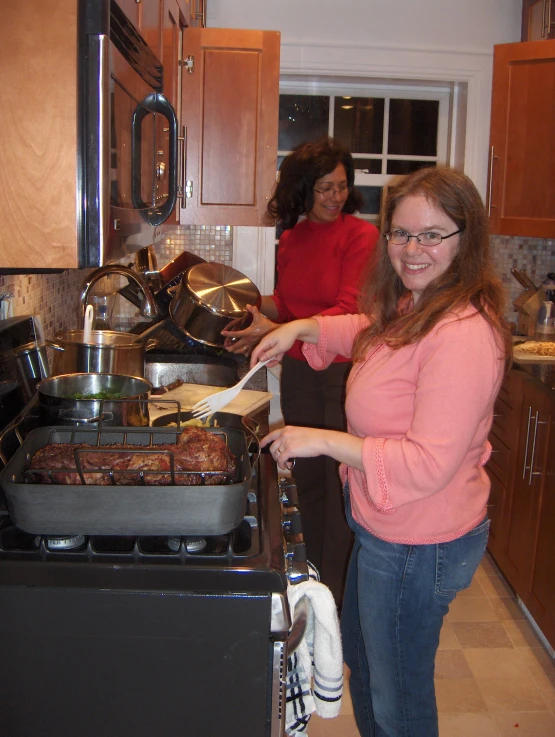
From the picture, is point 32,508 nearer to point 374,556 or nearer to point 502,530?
point 374,556

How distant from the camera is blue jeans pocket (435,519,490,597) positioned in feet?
4.47

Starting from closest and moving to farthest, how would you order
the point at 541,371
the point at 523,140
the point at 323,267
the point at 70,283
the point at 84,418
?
the point at 84,418
the point at 70,283
the point at 323,267
the point at 541,371
the point at 523,140

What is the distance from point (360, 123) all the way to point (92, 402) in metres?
2.69

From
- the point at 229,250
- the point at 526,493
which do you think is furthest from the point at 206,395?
the point at 229,250

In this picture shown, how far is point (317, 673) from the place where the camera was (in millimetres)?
1233

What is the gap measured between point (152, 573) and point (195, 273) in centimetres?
152

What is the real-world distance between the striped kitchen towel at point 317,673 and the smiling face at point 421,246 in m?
0.57

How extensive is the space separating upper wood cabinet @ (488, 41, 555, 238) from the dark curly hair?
0.84 meters

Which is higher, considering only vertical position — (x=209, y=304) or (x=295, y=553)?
(x=209, y=304)

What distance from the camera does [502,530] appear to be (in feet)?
9.28

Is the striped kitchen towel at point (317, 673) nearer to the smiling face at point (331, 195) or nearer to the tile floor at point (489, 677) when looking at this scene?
the tile floor at point (489, 677)

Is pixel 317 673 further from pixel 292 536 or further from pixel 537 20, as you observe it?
pixel 537 20

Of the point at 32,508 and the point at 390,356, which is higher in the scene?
the point at 390,356

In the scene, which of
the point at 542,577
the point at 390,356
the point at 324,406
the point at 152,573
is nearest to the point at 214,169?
the point at 324,406
